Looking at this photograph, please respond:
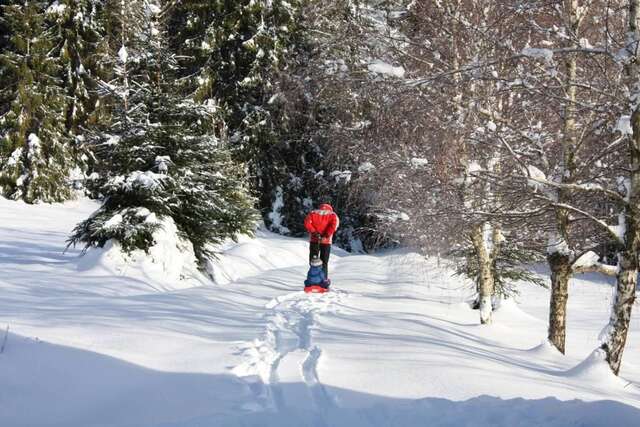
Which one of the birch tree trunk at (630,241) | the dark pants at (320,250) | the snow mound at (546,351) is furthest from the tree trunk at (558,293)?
the dark pants at (320,250)

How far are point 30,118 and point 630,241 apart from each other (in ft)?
72.8

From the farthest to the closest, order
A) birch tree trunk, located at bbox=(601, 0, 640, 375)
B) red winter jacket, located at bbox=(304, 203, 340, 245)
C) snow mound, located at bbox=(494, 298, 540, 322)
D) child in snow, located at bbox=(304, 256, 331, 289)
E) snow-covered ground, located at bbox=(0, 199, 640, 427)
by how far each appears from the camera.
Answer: snow mound, located at bbox=(494, 298, 540, 322), red winter jacket, located at bbox=(304, 203, 340, 245), child in snow, located at bbox=(304, 256, 331, 289), birch tree trunk, located at bbox=(601, 0, 640, 375), snow-covered ground, located at bbox=(0, 199, 640, 427)

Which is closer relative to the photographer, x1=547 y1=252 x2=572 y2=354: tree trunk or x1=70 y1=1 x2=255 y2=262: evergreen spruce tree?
x1=547 y1=252 x2=572 y2=354: tree trunk

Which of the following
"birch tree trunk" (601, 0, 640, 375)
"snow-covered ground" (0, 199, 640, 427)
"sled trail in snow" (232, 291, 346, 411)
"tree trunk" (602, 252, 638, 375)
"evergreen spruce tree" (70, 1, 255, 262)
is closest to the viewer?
"snow-covered ground" (0, 199, 640, 427)

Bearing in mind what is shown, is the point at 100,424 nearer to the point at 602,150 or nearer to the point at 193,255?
the point at 602,150

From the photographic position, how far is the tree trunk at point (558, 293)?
671cm

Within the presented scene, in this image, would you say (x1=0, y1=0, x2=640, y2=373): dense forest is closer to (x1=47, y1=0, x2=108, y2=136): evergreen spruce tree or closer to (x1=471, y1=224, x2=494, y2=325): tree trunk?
(x1=471, y1=224, x2=494, y2=325): tree trunk

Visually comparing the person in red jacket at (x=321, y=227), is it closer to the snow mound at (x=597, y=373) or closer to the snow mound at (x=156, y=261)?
the snow mound at (x=156, y=261)

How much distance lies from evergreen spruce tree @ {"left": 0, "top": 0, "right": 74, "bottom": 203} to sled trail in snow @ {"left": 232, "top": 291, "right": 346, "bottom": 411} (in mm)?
18040

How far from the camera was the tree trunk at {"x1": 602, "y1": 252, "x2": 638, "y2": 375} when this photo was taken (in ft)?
17.9

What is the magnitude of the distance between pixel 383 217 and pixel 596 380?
458 centimetres

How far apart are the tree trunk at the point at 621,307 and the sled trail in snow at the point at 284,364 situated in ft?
10.7

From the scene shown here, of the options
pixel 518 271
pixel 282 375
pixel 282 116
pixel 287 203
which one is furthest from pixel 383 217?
pixel 287 203

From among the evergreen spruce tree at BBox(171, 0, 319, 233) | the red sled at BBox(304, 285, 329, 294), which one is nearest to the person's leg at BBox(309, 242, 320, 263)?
the red sled at BBox(304, 285, 329, 294)
